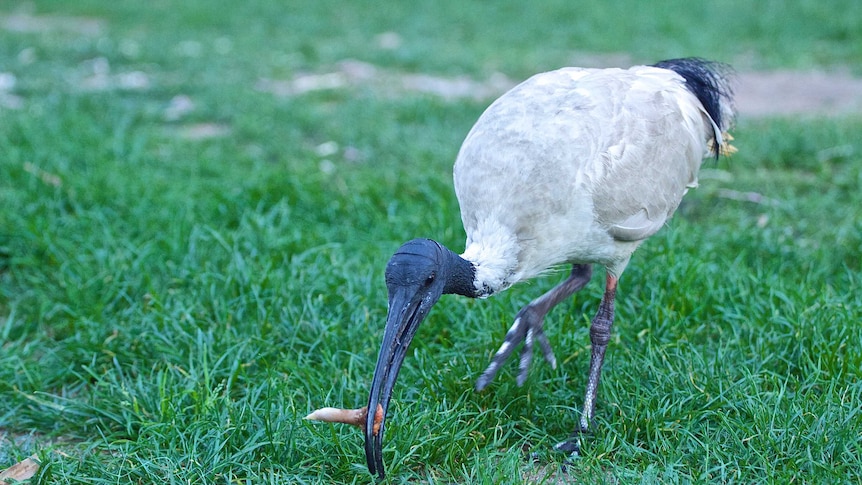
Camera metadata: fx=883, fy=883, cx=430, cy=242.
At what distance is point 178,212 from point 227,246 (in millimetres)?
688

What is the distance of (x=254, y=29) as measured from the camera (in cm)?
1126

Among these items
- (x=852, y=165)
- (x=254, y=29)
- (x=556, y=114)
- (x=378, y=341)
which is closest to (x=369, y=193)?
(x=378, y=341)

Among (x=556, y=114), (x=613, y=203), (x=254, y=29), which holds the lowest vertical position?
(x=254, y=29)

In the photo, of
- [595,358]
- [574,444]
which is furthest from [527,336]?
[574,444]

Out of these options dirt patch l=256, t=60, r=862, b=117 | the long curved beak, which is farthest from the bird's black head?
dirt patch l=256, t=60, r=862, b=117

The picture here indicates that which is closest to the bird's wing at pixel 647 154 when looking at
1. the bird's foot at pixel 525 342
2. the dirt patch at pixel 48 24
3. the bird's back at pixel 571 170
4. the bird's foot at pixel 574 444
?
the bird's back at pixel 571 170

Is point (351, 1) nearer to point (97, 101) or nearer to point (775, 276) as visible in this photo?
point (97, 101)

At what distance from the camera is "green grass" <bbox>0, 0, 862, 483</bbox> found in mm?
3027

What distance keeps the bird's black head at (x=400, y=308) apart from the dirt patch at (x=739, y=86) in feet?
17.0

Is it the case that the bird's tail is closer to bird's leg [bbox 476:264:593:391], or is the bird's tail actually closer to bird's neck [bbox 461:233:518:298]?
bird's leg [bbox 476:264:593:391]

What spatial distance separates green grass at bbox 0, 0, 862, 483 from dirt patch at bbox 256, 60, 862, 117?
755 mm

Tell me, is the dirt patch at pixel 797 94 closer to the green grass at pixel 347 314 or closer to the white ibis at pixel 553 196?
the green grass at pixel 347 314

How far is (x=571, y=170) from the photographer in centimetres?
311

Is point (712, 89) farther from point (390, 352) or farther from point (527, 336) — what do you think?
point (390, 352)
